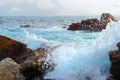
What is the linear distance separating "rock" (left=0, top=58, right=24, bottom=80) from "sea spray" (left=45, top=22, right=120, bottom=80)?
2.87 ft

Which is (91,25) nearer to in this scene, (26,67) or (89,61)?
(89,61)

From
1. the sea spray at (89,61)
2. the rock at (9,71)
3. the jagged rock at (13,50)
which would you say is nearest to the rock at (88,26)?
the jagged rock at (13,50)

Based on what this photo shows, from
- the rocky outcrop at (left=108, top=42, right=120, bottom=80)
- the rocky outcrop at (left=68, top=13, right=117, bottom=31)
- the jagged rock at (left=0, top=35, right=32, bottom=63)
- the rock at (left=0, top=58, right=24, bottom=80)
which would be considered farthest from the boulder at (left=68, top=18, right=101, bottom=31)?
the rocky outcrop at (left=108, top=42, right=120, bottom=80)

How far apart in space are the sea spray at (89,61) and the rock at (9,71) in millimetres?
876

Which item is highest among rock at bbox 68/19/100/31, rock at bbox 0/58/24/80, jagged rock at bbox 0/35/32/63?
jagged rock at bbox 0/35/32/63

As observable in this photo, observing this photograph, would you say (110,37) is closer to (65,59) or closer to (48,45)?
(65,59)

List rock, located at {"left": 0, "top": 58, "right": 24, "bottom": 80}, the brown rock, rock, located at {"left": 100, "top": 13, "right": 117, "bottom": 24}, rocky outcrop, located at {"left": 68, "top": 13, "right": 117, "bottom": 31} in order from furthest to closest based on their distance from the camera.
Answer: rock, located at {"left": 100, "top": 13, "right": 117, "bottom": 24} → rocky outcrop, located at {"left": 68, "top": 13, "right": 117, "bottom": 31} → rock, located at {"left": 0, "top": 58, "right": 24, "bottom": 80} → the brown rock

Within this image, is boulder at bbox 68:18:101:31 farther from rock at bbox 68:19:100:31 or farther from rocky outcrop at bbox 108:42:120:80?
rocky outcrop at bbox 108:42:120:80

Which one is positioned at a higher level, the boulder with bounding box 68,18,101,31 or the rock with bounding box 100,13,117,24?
the rock with bounding box 100,13,117,24

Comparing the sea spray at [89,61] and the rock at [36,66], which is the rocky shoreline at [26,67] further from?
the sea spray at [89,61]

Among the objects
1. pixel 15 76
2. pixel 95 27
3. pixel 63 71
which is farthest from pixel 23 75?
pixel 95 27

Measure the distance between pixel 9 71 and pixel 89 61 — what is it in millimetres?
2339

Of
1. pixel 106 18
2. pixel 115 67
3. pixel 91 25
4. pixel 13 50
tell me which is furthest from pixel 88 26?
pixel 115 67

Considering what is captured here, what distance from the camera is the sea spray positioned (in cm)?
874
